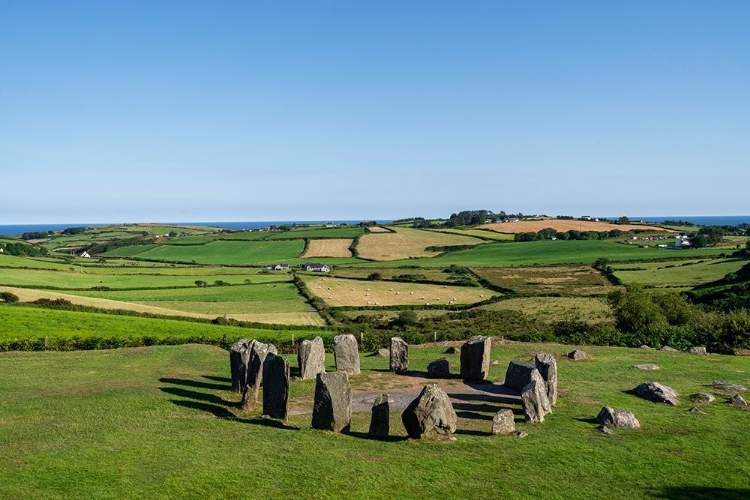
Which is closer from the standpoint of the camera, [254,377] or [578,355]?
[254,377]

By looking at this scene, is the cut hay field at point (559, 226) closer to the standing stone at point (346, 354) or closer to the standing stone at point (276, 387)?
the standing stone at point (346, 354)

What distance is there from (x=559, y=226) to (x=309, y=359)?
147m

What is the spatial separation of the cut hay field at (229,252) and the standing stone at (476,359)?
319ft

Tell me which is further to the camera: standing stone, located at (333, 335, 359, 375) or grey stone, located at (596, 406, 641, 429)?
standing stone, located at (333, 335, 359, 375)

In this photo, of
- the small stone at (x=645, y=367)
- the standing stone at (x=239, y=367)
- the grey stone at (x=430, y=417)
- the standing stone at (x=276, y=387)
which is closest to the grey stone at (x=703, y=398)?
the small stone at (x=645, y=367)

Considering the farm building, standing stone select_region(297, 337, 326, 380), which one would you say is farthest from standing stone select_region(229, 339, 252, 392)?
the farm building

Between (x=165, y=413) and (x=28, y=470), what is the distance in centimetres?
614

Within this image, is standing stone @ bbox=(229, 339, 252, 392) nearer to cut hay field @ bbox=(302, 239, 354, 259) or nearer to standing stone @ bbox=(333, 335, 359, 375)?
standing stone @ bbox=(333, 335, 359, 375)

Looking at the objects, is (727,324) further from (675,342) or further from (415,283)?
(415,283)

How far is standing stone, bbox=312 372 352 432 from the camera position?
64.2 feet

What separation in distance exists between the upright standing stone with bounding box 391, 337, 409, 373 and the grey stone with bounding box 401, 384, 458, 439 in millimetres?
10257

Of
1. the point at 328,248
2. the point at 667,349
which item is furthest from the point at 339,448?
the point at 328,248

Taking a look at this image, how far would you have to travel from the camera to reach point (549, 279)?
309ft

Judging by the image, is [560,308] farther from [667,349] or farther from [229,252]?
[229,252]
